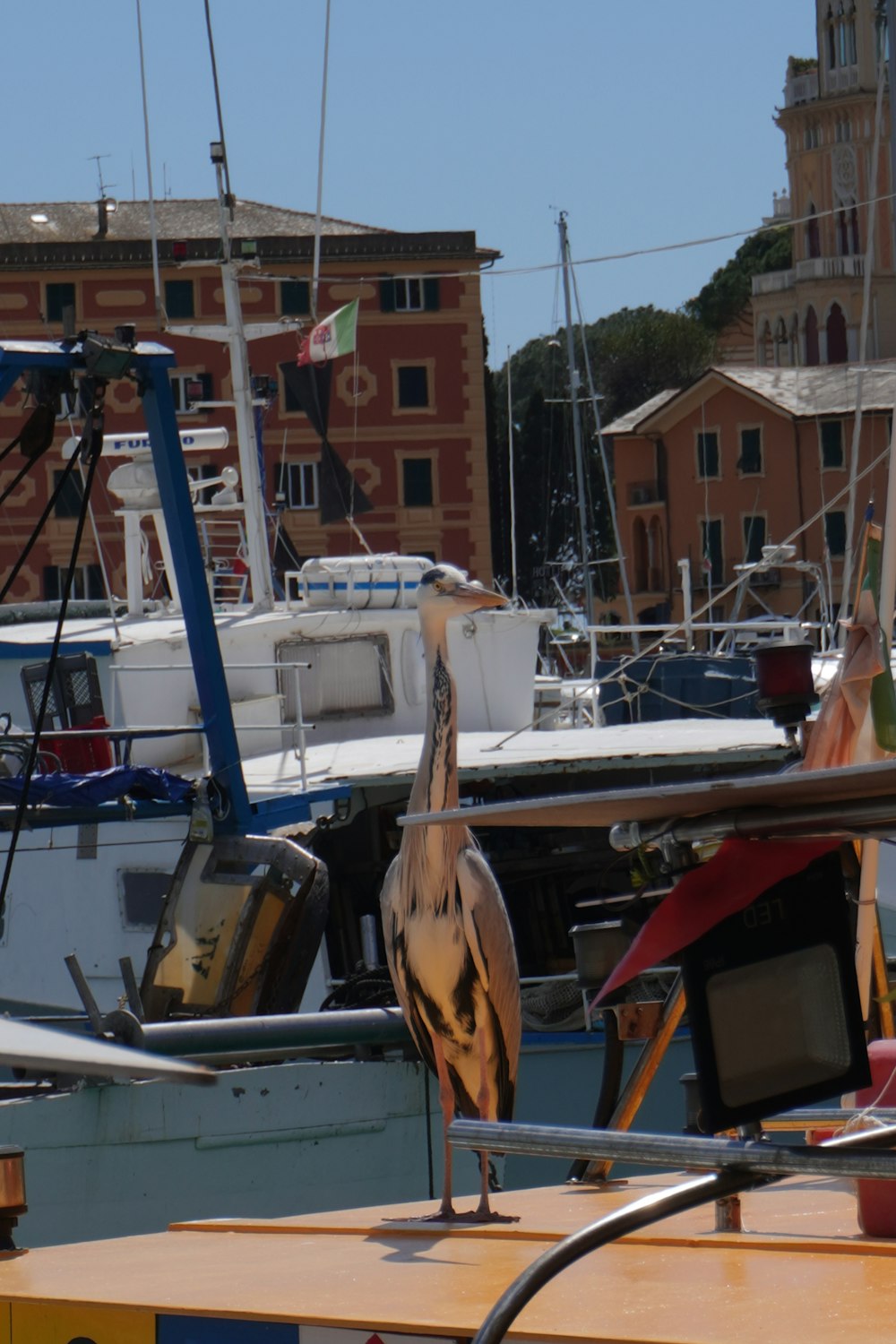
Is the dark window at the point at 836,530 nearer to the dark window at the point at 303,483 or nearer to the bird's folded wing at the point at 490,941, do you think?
the dark window at the point at 303,483

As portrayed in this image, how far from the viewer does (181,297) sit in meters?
53.2

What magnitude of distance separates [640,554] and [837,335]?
70.5 ft

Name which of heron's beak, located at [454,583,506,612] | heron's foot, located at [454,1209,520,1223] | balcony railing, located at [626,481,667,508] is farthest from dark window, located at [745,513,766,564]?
heron's foot, located at [454,1209,520,1223]

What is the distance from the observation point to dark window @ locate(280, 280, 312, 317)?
52.1 meters

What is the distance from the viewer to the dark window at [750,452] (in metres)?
59.4

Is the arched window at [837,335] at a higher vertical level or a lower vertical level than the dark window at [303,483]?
higher

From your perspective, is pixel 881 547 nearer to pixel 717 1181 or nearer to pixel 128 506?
pixel 717 1181

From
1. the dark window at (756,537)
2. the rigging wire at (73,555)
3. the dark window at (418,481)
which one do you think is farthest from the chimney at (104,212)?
the rigging wire at (73,555)

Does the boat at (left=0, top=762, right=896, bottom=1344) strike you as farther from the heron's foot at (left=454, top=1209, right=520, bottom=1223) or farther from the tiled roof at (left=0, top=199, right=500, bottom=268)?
the tiled roof at (left=0, top=199, right=500, bottom=268)

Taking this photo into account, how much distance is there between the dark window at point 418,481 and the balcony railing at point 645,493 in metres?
11.8

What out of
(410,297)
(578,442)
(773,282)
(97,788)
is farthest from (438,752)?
(773,282)

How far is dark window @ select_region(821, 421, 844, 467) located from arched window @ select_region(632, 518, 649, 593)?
24.3ft

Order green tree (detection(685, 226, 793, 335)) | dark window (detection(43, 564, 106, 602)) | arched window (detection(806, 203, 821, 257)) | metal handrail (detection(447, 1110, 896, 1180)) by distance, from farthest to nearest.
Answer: green tree (detection(685, 226, 793, 335))
arched window (detection(806, 203, 821, 257))
dark window (detection(43, 564, 106, 602))
metal handrail (detection(447, 1110, 896, 1180))

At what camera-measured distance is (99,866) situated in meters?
12.9
